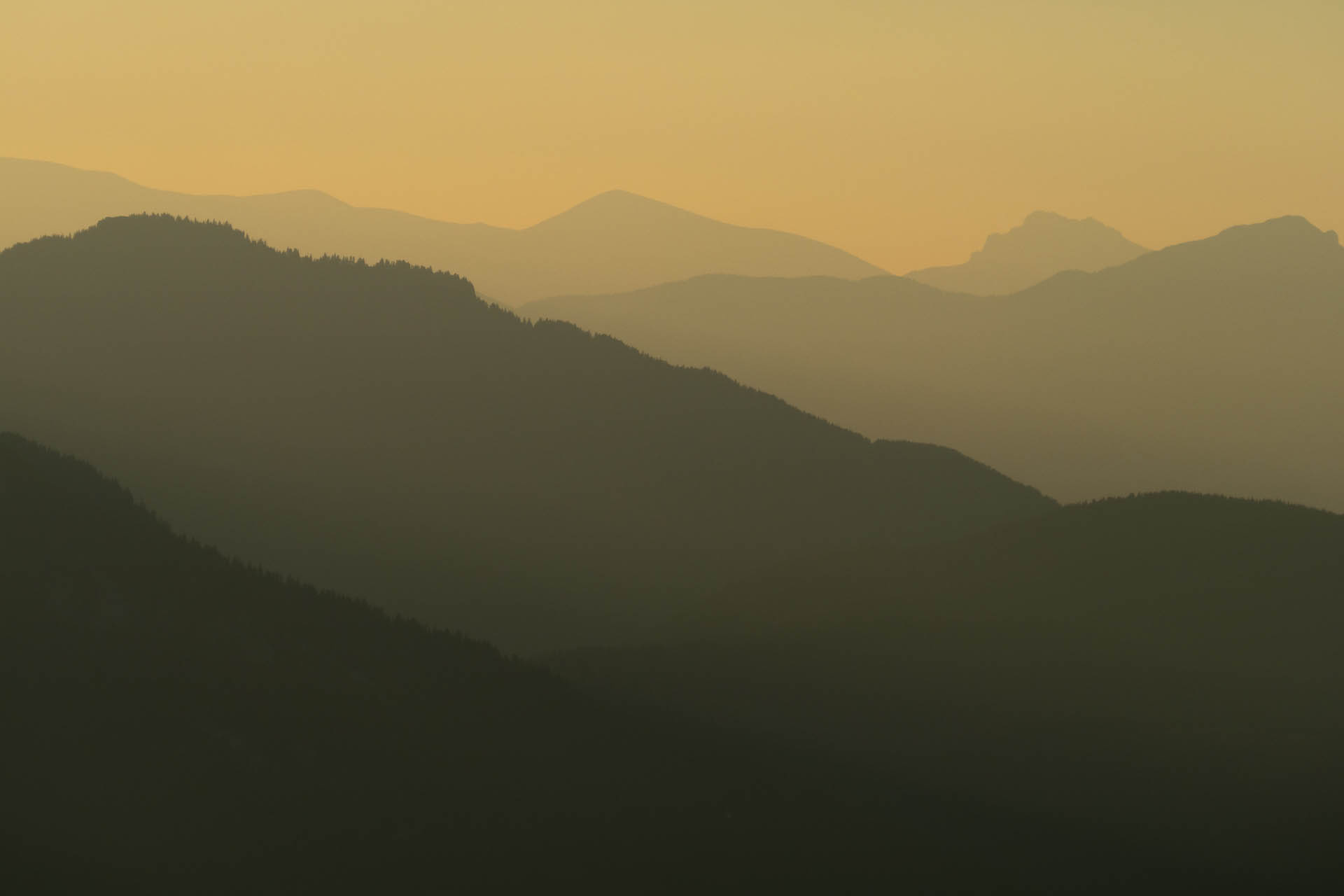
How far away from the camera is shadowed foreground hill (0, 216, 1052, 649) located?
83.3 m

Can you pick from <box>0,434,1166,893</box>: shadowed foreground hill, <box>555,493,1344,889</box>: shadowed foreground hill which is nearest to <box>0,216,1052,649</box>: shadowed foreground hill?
<box>555,493,1344,889</box>: shadowed foreground hill

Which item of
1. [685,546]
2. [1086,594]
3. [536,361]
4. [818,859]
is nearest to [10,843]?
[818,859]

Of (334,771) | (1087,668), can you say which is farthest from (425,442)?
(334,771)

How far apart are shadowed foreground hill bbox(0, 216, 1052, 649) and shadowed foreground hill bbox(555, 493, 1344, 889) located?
23219 millimetres

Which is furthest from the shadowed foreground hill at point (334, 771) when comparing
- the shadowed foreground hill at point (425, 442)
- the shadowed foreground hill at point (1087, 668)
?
the shadowed foreground hill at point (425, 442)

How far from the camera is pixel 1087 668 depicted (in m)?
54.9

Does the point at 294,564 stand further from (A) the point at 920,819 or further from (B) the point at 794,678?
(A) the point at 920,819

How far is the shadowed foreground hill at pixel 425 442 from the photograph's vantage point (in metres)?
83.3

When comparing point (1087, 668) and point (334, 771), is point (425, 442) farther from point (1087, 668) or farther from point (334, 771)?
point (334, 771)

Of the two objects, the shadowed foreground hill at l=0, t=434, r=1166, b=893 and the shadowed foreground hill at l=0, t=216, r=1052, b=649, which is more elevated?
the shadowed foreground hill at l=0, t=216, r=1052, b=649

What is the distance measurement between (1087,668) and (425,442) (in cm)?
6606

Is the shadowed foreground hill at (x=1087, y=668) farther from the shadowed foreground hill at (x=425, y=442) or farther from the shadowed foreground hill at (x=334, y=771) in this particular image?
the shadowed foreground hill at (x=425, y=442)

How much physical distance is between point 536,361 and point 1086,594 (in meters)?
70.3

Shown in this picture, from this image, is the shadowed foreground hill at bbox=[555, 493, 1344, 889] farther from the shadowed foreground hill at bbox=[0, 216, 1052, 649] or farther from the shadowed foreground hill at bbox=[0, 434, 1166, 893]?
the shadowed foreground hill at bbox=[0, 216, 1052, 649]
